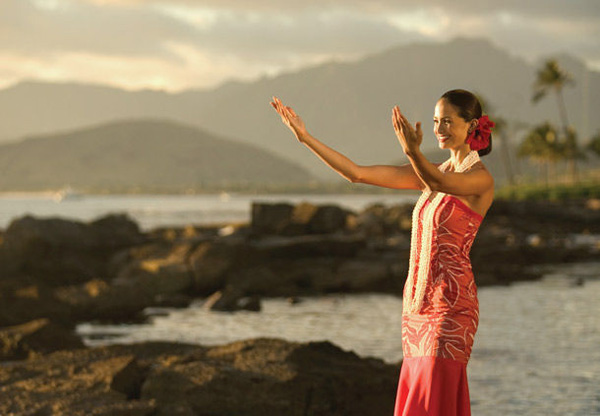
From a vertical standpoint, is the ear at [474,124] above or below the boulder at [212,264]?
above

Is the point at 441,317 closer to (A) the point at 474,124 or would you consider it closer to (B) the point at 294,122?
(A) the point at 474,124

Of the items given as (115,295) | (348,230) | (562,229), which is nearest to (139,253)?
(115,295)

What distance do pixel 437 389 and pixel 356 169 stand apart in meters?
1.16

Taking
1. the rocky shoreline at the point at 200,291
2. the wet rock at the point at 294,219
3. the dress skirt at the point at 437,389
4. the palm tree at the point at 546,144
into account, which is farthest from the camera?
the palm tree at the point at 546,144

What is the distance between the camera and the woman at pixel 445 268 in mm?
4641

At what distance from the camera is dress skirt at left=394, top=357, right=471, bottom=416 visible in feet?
15.2

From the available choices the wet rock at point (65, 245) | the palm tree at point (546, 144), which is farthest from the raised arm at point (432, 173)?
the palm tree at point (546, 144)

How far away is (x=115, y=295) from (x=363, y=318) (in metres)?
5.85

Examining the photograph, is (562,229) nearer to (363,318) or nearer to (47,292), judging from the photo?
(363,318)

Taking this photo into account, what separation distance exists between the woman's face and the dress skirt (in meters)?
1.08

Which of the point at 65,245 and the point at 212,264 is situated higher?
the point at 65,245

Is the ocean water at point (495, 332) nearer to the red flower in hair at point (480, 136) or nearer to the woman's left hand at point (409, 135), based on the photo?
the red flower in hair at point (480, 136)

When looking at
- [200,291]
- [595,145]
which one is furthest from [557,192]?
[200,291]

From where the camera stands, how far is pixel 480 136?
190 inches
